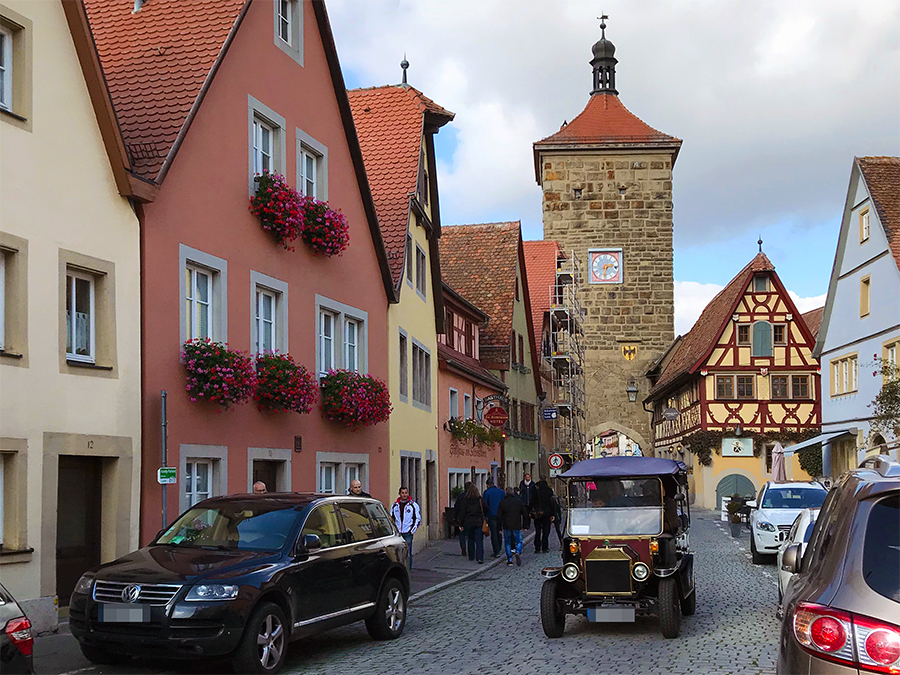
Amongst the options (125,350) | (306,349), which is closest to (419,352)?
(306,349)

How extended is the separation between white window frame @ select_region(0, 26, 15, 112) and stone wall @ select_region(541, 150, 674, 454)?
49.0 meters

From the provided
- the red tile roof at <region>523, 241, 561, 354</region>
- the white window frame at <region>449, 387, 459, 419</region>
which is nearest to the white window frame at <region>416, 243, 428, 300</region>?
the white window frame at <region>449, 387, 459, 419</region>

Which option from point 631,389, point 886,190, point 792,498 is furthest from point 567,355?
point 792,498

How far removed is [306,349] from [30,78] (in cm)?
790

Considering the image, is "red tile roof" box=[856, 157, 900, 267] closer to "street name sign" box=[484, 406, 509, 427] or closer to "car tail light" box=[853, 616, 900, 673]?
"street name sign" box=[484, 406, 509, 427]

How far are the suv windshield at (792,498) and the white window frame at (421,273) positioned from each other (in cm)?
993

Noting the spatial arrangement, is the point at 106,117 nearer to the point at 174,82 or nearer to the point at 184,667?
the point at 174,82

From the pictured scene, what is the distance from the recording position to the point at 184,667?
990cm

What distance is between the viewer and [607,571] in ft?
38.9

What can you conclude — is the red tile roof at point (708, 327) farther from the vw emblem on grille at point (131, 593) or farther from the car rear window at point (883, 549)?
the car rear window at point (883, 549)

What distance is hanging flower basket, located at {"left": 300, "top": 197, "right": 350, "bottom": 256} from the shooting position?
62.5 feet

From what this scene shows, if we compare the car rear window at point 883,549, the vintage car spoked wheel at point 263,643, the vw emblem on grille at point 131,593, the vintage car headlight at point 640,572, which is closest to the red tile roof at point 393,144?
the vintage car headlight at point 640,572

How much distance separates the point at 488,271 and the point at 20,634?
3478cm

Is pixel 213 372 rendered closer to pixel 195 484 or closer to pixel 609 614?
pixel 195 484
